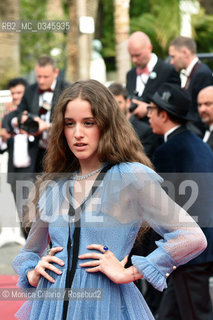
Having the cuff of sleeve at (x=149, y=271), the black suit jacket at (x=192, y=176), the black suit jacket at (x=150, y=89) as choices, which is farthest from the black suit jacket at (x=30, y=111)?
the cuff of sleeve at (x=149, y=271)

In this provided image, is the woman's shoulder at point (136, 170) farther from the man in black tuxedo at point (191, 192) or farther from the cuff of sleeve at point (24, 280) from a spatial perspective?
the man in black tuxedo at point (191, 192)

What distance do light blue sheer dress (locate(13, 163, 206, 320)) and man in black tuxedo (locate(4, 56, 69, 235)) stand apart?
3.93 metres

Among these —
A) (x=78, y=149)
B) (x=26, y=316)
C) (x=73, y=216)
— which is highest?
(x=78, y=149)

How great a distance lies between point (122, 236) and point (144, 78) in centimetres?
404

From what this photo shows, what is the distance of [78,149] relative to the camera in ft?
9.18

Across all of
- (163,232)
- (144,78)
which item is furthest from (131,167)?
(144,78)

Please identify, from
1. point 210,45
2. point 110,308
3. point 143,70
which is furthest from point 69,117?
point 210,45

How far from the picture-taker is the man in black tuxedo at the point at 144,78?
6086 mm

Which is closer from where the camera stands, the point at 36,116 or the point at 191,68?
the point at 36,116

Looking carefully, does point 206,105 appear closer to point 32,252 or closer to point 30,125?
point 30,125

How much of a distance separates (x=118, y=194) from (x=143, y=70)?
399 cm

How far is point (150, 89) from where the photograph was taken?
6434mm

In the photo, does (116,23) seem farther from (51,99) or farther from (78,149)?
(78,149)

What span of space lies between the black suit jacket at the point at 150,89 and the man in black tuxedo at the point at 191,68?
1.57ft
